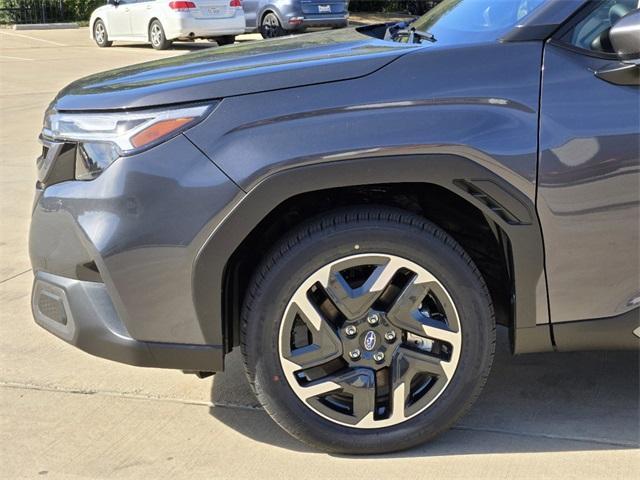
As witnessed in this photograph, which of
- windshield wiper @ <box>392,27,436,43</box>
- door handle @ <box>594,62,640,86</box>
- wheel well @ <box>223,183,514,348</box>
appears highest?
windshield wiper @ <box>392,27,436,43</box>

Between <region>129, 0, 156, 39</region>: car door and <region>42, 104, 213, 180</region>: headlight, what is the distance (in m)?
16.3

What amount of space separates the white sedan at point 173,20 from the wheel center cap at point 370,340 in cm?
1590

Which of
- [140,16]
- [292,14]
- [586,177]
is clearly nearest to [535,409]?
[586,177]

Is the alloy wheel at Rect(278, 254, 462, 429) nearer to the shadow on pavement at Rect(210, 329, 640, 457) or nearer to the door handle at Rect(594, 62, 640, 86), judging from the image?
the shadow on pavement at Rect(210, 329, 640, 457)

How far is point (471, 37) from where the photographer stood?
3205mm

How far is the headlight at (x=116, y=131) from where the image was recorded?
2.97 meters

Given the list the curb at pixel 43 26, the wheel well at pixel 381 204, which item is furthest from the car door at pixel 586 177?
the curb at pixel 43 26

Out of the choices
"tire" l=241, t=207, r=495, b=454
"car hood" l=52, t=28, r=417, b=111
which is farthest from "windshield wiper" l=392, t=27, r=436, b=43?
"tire" l=241, t=207, r=495, b=454

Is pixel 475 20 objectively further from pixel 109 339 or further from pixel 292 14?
pixel 292 14

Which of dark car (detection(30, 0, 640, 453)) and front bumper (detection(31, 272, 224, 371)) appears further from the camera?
front bumper (detection(31, 272, 224, 371))

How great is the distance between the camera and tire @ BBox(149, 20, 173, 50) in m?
18.8

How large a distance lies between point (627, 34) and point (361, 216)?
1033 millimetres

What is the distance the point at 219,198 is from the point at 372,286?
0.59 meters

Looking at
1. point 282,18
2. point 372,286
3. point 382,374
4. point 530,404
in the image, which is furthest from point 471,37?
point 282,18
